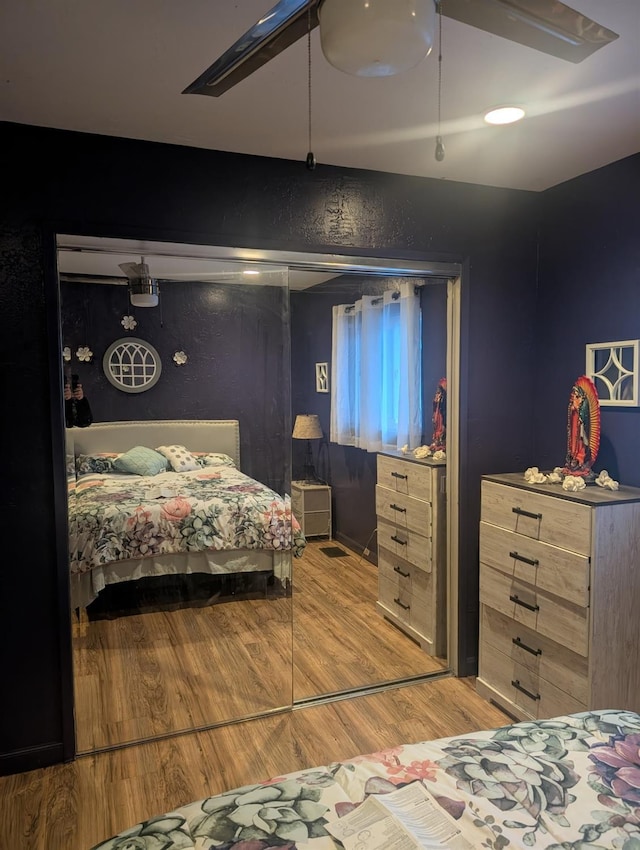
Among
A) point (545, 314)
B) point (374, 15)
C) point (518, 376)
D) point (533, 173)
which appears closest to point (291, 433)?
point (518, 376)

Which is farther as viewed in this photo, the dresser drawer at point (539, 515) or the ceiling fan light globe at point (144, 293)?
the ceiling fan light globe at point (144, 293)

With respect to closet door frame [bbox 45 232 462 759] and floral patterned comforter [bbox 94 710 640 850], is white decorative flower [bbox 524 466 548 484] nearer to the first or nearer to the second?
closet door frame [bbox 45 232 462 759]

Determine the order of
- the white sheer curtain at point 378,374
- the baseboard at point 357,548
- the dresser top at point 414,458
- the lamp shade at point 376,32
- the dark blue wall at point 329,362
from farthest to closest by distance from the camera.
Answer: the baseboard at point 357,548 < the white sheer curtain at point 378,374 < the dresser top at point 414,458 < the dark blue wall at point 329,362 < the lamp shade at point 376,32

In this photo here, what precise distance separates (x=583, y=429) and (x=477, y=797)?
1.87 metres

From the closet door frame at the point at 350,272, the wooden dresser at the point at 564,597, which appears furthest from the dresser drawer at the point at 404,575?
the wooden dresser at the point at 564,597

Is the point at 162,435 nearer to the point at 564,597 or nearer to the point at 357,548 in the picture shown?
the point at 357,548

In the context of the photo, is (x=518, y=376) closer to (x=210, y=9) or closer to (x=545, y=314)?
(x=545, y=314)

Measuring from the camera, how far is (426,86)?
6.70 ft

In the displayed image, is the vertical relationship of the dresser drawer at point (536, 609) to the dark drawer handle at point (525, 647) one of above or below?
above

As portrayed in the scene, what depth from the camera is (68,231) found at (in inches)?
95.2

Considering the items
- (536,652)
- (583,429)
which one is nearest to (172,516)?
(536,652)

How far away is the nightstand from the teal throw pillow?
0.89 m

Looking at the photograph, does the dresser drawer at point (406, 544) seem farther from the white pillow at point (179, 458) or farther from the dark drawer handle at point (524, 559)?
the white pillow at point (179, 458)

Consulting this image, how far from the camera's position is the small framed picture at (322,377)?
3346 mm
